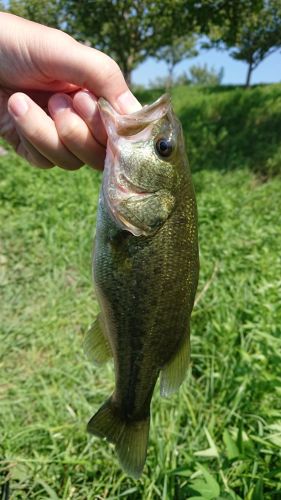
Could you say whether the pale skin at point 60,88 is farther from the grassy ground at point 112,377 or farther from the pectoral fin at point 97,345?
the grassy ground at point 112,377

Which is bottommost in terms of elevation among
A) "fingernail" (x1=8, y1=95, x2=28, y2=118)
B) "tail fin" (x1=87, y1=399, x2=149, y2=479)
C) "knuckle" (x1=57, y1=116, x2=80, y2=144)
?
"tail fin" (x1=87, y1=399, x2=149, y2=479)

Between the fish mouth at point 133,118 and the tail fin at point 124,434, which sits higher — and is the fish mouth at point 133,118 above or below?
above

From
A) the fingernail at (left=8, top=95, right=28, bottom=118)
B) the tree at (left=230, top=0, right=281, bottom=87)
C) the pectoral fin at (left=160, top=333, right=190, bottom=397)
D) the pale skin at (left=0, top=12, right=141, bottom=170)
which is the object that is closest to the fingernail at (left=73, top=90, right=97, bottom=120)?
the pale skin at (left=0, top=12, right=141, bottom=170)

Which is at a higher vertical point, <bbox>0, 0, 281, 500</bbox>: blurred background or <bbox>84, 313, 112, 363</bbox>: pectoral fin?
<bbox>84, 313, 112, 363</bbox>: pectoral fin

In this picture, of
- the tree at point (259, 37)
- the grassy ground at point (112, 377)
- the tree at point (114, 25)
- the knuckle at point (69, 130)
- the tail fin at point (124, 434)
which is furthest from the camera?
the tree at point (114, 25)

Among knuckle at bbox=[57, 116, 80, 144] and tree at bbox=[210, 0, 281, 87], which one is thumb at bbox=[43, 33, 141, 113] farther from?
tree at bbox=[210, 0, 281, 87]

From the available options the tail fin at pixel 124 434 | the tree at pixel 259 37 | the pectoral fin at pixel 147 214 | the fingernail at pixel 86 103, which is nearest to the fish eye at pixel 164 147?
the pectoral fin at pixel 147 214

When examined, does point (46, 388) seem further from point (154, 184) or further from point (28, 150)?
point (154, 184)
